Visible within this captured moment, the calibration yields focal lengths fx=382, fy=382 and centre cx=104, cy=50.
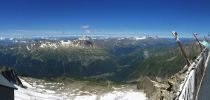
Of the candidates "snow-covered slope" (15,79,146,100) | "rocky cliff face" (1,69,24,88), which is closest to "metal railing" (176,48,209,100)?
"snow-covered slope" (15,79,146,100)

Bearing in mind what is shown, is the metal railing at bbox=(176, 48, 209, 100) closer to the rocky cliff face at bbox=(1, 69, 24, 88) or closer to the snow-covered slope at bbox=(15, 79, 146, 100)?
the snow-covered slope at bbox=(15, 79, 146, 100)

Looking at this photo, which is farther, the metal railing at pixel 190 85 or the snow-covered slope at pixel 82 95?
the snow-covered slope at pixel 82 95

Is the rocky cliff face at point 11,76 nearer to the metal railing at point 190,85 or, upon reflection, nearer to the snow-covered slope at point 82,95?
the snow-covered slope at point 82,95

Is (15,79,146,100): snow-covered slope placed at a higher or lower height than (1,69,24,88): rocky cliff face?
lower

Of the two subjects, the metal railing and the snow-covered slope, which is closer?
the metal railing

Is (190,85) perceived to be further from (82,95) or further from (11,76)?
(11,76)

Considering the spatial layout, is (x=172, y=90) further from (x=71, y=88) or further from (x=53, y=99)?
(x=71, y=88)

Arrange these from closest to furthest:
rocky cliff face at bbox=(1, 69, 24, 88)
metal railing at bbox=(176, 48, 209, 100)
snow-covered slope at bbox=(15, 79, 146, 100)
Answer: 1. metal railing at bbox=(176, 48, 209, 100)
2. snow-covered slope at bbox=(15, 79, 146, 100)
3. rocky cliff face at bbox=(1, 69, 24, 88)

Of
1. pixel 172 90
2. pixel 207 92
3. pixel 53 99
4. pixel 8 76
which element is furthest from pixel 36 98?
pixel 207 92

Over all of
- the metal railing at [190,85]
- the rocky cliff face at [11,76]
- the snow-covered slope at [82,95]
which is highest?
the metal railing at [190,85]

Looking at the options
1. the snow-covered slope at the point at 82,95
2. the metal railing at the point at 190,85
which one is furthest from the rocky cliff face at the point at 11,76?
the metal railing at the point at 190,85

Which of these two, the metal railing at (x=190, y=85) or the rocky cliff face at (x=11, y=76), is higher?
the metal railing at (x=190, y=85)
